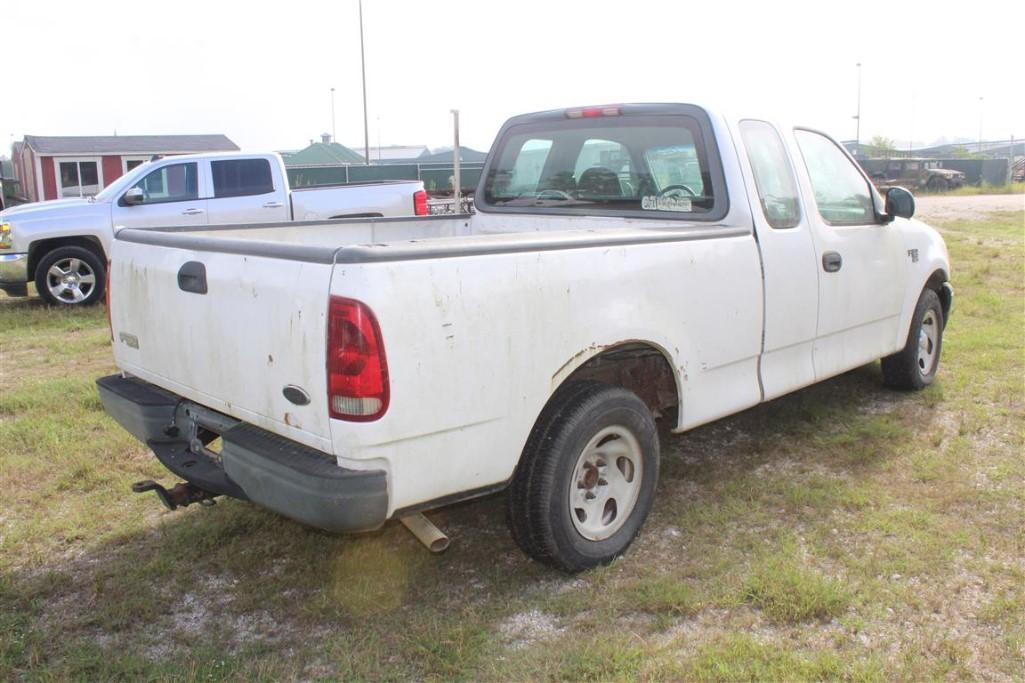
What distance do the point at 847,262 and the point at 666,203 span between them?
44.0 inches

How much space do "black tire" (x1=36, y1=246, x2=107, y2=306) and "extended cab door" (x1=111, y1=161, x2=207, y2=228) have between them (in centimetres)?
59

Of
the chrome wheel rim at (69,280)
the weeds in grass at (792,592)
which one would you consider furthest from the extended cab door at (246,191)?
the weeds in grass at (792,592)

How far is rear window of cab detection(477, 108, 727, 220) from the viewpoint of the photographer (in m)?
4.27

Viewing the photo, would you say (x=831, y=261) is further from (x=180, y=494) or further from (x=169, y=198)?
(x=169, y=198)

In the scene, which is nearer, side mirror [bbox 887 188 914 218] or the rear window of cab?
the rear window of cab

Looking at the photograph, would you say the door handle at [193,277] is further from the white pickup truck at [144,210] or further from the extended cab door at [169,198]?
the extended cab door at [169,198]

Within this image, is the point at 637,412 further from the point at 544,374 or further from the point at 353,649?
the point at 353,649

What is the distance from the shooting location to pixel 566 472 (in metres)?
3.29

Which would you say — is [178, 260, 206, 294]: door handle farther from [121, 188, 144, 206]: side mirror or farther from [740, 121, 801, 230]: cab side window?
[121, 188, 144, 206]: side mirror

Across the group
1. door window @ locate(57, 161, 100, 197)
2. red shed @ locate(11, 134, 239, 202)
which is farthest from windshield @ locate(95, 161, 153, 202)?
door window @ locate(57, 161, 100, 197)

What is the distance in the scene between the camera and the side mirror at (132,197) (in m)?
10.5

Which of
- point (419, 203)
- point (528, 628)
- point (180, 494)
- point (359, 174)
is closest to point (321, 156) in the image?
point (359, 174)

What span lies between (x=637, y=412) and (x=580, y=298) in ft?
2.06

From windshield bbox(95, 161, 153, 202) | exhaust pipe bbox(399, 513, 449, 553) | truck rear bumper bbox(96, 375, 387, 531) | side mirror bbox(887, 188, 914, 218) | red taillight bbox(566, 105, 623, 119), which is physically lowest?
exhaust pipe bbox(399, 513, 449, 553)
